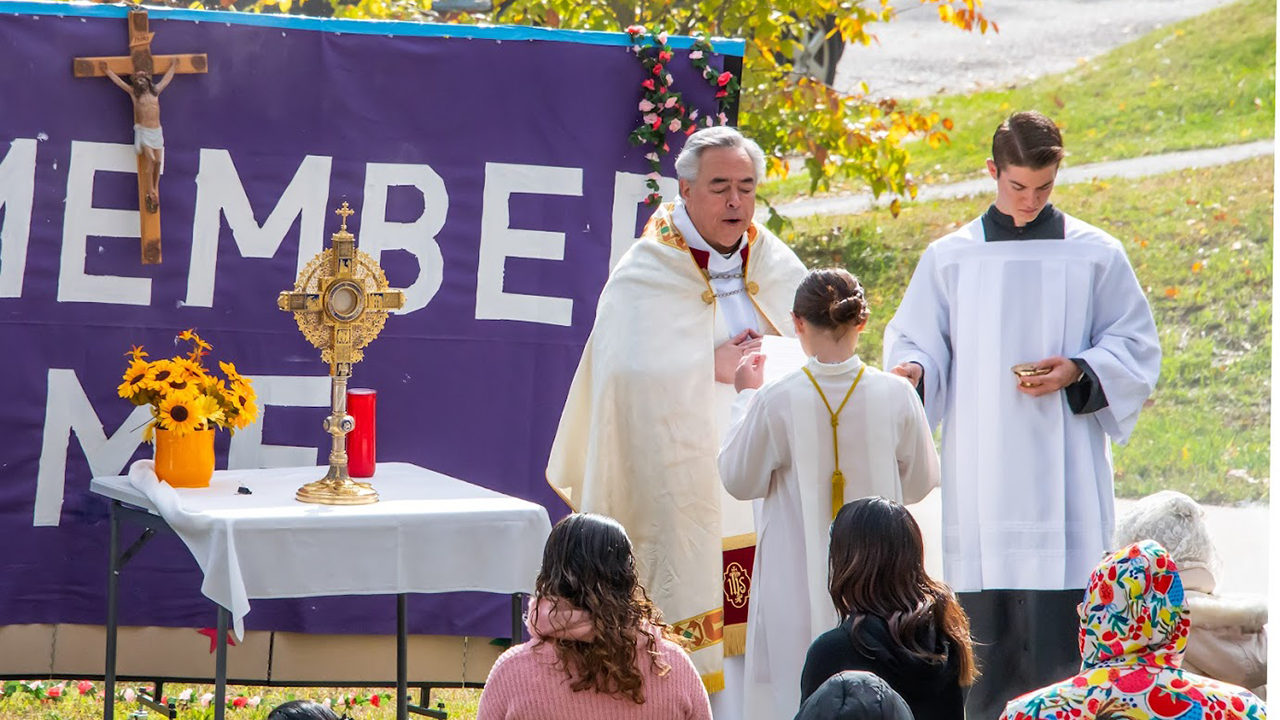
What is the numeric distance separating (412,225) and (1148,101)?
1082 centimetres

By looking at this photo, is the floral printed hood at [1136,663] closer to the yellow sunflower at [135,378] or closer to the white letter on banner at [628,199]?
the yellow sunflower at [135,378]

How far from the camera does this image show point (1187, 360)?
12.4 m

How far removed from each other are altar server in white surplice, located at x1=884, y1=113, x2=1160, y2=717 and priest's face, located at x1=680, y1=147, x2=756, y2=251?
2.09ft

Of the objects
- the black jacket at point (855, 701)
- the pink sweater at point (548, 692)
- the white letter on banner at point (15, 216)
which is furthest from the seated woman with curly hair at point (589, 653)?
the white letter on banner at point (15, 216)

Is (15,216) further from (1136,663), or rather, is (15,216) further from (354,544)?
(1136,663)

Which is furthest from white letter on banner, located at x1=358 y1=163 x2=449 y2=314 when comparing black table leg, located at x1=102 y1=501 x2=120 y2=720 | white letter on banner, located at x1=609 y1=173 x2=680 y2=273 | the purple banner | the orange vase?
black table leg, located at x1=102 y1=501 x2=120 y2=720

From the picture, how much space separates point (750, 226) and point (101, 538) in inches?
103

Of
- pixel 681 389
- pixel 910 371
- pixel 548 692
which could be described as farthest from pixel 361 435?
pixel 548 692

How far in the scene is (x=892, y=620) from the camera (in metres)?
3.85

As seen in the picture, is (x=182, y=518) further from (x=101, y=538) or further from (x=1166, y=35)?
(x=1166, y=35)

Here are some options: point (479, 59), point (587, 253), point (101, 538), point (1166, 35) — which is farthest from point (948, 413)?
point (1166, 35)

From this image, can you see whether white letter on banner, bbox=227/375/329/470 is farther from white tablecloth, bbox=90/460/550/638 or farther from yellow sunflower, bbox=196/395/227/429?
white tablecloth, bbox=90/460/550/638

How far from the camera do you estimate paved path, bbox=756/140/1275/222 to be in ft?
48.1

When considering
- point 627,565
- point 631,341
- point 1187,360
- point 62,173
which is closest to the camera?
point 627,565
